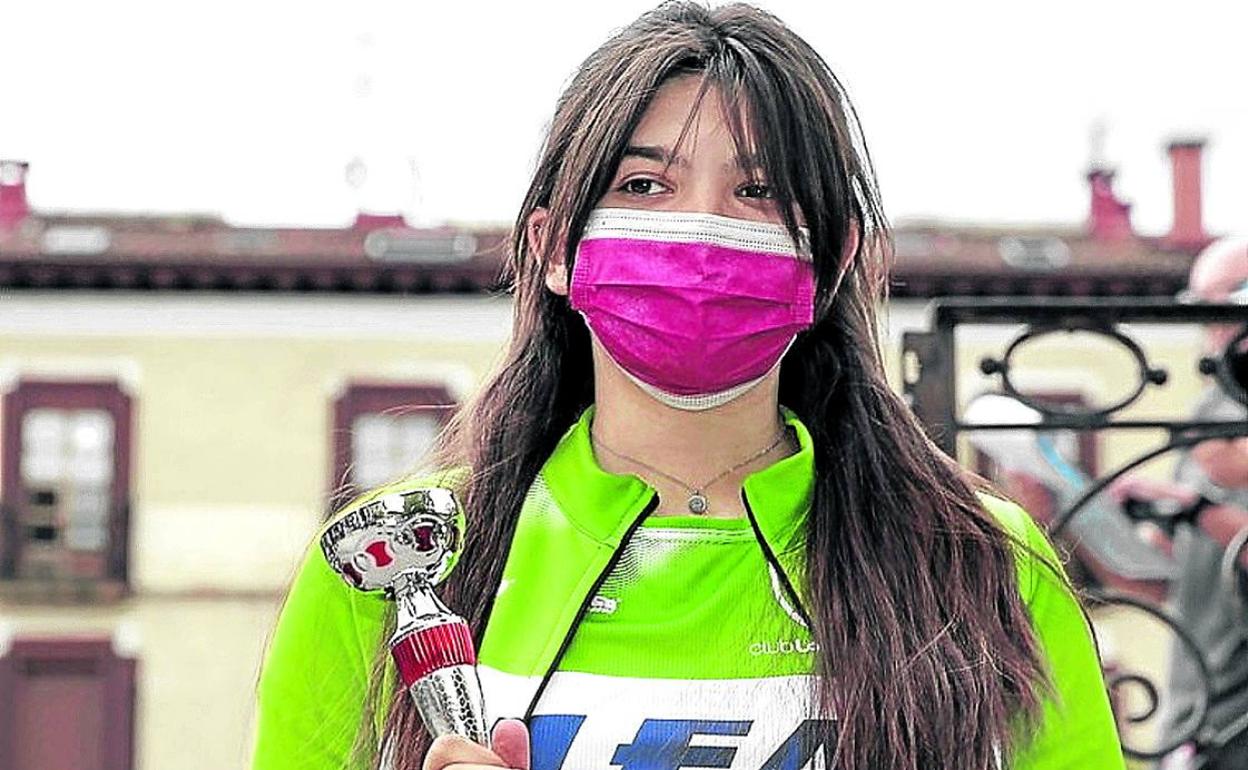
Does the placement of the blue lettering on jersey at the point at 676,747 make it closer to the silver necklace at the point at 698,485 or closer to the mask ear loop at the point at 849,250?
the silver necklace at the point at 698,485

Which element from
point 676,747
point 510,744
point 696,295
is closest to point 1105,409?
point 696,295

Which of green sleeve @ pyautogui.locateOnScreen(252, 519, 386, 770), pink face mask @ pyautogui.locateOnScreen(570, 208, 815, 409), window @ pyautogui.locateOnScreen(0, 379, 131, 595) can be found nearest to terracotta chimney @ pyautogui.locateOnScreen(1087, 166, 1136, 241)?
window @ pyautogui.locateOnScreen(0, 379, 131, 595)

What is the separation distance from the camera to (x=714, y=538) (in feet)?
6.57

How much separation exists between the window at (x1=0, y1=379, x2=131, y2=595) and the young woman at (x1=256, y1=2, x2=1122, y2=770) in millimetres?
20919

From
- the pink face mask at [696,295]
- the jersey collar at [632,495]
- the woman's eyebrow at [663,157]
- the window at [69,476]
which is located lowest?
the window at [69,476]

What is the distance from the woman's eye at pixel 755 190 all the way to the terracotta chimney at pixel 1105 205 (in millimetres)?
22322

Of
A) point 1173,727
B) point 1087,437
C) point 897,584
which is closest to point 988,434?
point 1173,727

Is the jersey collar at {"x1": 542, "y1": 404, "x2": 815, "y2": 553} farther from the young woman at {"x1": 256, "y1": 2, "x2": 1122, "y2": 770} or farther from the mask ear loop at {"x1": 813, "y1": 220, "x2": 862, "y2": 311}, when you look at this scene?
the mask ear loop at {"x1": 813, "y1": 220, "x2": 862, "y2": 311}

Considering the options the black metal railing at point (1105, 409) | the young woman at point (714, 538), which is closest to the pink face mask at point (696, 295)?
the young woman at point (714, 538)

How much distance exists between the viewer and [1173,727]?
172 inches

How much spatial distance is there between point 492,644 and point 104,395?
21.0 metres

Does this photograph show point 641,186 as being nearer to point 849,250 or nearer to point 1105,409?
point 849,250

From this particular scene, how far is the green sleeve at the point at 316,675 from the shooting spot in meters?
1.97

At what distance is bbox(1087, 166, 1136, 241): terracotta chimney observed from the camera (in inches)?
938
